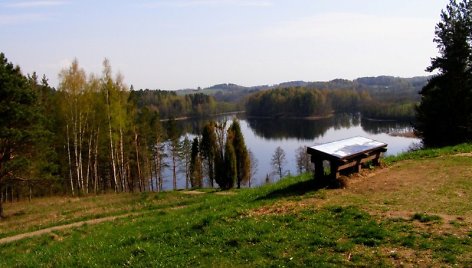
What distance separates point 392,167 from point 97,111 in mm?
28593

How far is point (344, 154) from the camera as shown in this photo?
15.1 meters

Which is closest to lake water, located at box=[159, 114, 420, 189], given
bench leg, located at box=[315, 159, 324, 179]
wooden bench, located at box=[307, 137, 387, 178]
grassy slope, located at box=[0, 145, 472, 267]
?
wooden bench, located at box=[307, 137, 387, 178]

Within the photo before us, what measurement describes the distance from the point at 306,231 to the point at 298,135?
405 ft

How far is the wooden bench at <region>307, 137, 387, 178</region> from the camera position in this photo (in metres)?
15.0

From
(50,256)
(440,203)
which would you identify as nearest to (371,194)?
(440,203)

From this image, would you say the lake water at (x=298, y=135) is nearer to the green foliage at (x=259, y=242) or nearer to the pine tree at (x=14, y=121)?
the pine tree at (x=14, y=121)

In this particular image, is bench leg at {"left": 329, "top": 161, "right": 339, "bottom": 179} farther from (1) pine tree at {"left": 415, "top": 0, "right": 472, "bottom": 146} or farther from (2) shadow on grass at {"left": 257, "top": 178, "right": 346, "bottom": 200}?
(1) pine tree at {"left": 415, "top": 0, "right": 472, "bottom": 146}

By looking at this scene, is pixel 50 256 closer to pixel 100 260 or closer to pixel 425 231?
pixel 100 260

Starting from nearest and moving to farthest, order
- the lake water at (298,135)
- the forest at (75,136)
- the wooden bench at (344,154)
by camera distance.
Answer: the wooden bench at (344,154)
the forest at (75,136)
the lake water at (298,135)

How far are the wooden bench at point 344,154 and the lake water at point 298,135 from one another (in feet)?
187

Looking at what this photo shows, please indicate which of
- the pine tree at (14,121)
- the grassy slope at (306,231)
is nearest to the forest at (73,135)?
the pine tree at (14,121)

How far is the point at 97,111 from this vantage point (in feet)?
126

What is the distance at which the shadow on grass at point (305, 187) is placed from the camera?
14812 millimetres

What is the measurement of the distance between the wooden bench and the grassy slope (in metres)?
0.57
